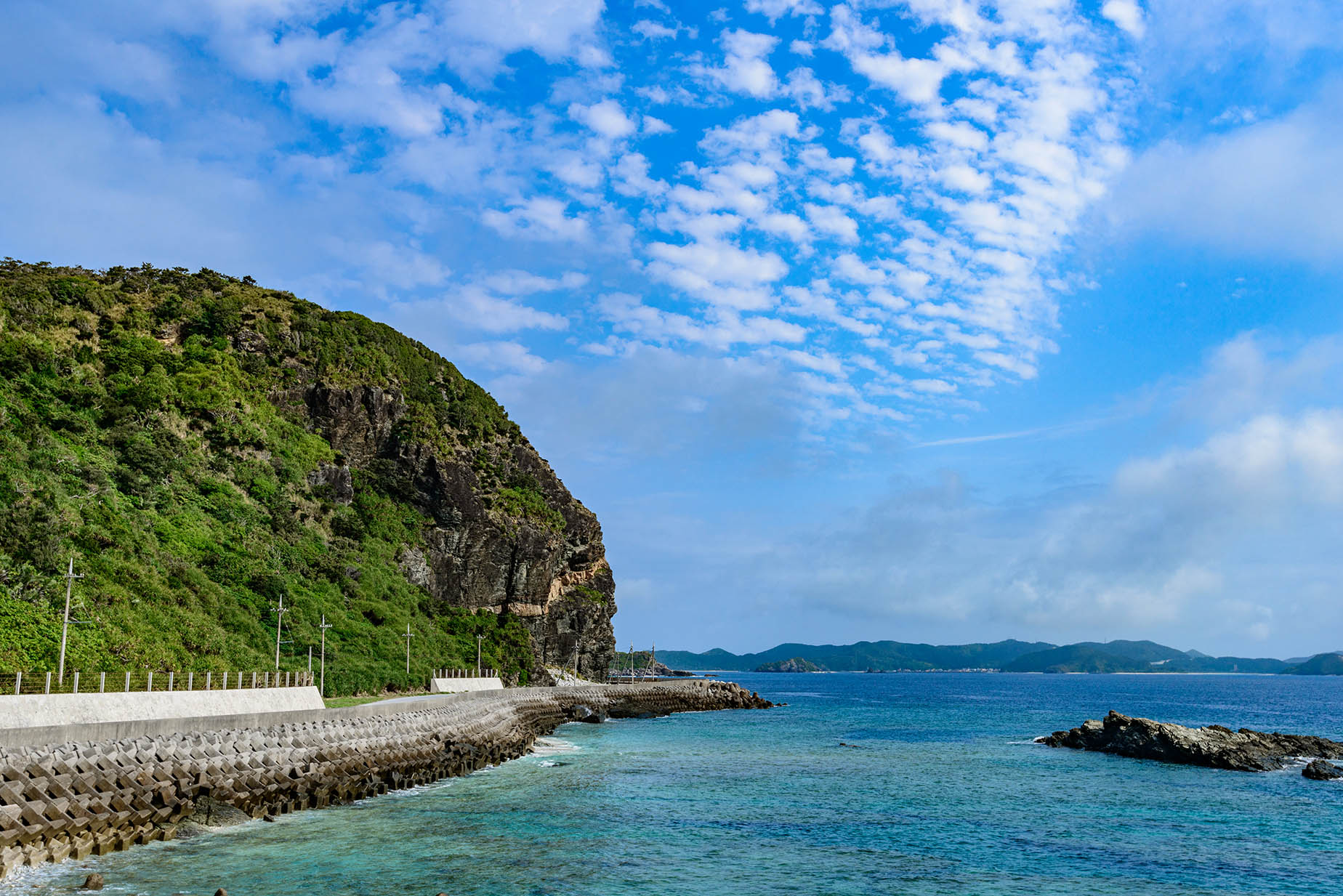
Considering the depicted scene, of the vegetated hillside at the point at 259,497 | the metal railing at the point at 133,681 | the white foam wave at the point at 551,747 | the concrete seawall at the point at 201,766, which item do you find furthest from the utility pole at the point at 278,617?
the white foam wave at the point at 551,747

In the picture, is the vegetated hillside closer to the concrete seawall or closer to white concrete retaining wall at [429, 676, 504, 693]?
white concrete retaining wall at [429, 676, 504, 693]

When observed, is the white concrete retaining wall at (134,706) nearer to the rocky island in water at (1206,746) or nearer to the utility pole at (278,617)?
the utility pole at (278,617)

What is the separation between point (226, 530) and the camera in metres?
67.2

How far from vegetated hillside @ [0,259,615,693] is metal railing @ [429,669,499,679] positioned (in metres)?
1.68

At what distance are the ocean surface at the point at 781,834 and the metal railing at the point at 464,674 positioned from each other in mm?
23210

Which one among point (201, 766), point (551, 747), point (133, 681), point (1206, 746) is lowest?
point (551, 747)

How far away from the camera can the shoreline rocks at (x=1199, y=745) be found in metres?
49.4

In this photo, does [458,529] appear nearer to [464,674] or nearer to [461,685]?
[464,674]

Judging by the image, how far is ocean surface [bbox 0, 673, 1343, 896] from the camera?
69.8 ft

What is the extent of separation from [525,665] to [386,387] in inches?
1342

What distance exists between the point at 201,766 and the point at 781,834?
17.2m

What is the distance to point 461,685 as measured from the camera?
6894cm

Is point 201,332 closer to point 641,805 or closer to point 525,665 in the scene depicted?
point 525,665

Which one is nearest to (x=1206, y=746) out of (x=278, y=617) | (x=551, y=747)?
(x=551, y=747)
